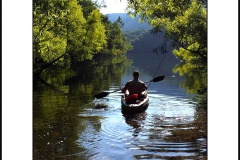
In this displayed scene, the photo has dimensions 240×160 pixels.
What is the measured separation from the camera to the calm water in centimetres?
702

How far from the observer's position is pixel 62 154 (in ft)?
22.9

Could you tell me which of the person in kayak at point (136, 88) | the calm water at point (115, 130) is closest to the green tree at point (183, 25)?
the calm water at point (115, 130)

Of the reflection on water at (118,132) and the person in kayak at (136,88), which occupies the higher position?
the person in kayak at (136,88)

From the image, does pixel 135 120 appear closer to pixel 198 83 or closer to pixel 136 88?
pixel 136 88

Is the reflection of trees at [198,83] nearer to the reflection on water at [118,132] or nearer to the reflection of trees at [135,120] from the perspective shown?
the reflection on water at [118,132]

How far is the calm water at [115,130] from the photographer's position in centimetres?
702

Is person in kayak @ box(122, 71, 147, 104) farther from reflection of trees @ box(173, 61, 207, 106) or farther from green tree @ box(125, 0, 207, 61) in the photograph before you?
green tree @ box(125, 0, 207, 61)

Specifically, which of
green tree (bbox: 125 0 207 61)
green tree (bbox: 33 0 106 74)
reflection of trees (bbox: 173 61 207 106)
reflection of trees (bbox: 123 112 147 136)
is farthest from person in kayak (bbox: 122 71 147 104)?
green tree (bbox: 33 0 106 74)

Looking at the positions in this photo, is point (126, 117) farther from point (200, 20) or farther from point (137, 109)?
point (200, 20)

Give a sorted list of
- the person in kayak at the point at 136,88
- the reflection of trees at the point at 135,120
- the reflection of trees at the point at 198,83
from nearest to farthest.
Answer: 1. the reflection of trees at the point at 135,120
2. the person in kayak at the point at 136,88
3. the reflection of trees at the point at 198,83
